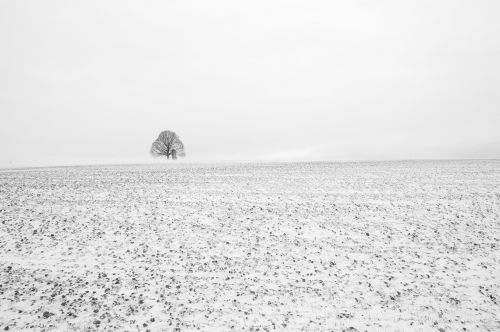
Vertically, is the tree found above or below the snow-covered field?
above

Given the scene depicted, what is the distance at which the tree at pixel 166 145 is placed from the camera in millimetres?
69750

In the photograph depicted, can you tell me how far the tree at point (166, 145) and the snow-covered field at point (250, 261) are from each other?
49244 mm

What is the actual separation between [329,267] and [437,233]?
6304 mm

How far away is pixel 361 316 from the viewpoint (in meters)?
9.01

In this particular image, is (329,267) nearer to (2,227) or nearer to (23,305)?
(23,305)

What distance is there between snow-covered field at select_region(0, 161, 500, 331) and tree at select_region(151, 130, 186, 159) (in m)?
49.2

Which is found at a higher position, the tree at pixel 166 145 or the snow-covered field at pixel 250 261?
the tree at pixel 166 145

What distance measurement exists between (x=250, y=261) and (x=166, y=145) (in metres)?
61.4

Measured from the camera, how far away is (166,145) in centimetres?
6975

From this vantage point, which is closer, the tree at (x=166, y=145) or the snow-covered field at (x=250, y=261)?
the snow-covered field at (x=250, y=261)

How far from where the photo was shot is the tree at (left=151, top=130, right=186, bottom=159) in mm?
69750

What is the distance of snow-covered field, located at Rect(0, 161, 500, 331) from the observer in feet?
29.2

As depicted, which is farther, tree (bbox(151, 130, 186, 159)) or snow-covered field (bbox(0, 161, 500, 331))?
tree (bbox(151, 130, 186, 159))

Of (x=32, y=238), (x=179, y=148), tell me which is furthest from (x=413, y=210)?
(x=179, y=148)
